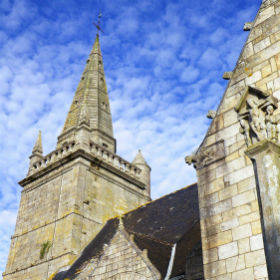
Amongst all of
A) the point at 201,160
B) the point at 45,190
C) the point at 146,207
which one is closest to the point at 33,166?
the point at 45,190

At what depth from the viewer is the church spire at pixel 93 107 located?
2286 cm

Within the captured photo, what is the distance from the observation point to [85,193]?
18.9 metres

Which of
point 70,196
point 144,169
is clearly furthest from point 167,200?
point 144,169

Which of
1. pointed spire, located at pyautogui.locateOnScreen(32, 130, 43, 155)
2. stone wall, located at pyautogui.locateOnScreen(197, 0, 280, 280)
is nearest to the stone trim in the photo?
pointed spire, located at pyautogui.locateOnScreen(32, 130, 43, 155)

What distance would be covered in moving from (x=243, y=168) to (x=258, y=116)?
0.77 meters

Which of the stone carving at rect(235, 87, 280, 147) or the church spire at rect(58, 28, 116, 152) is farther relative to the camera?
the church spire at rect(58, 28, 116, 152)

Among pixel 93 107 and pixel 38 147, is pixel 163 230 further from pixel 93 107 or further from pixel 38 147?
pixel 93 107

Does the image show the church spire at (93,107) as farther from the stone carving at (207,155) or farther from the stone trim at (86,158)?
the stone carving at (207,155)

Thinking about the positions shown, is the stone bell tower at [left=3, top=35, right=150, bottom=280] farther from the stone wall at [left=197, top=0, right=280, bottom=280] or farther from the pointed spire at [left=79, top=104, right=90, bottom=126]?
the stone wall at [left=197, top=0, right=280, bottom=280]

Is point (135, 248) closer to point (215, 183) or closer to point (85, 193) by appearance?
point (215, 183)

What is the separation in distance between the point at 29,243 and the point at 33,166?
4.33m

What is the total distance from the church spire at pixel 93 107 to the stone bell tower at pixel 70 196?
74 mm

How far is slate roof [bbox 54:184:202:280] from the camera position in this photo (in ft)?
36.6

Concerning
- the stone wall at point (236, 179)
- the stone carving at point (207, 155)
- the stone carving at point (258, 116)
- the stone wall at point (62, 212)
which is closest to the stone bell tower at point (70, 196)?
the stone wall at point (62, 212)
